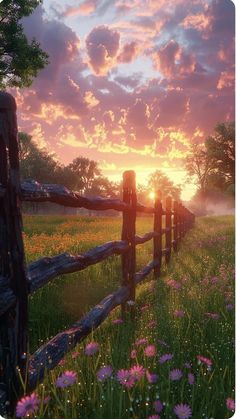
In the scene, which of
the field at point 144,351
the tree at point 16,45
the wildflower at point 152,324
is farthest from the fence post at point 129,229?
the tree at point 16,45

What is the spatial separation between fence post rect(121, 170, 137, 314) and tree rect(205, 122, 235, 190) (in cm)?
5040

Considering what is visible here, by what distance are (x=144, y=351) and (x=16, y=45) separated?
61.2 ft

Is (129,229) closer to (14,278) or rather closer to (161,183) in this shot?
(14,278)

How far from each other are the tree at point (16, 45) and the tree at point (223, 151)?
38254 millimetres

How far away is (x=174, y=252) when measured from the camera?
11.6 m

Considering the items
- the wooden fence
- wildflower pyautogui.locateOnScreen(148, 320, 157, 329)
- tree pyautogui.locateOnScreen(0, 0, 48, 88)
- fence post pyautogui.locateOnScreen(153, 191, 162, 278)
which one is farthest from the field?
tree pyautogui.locateOnScreen(0, 0, 48, 88)

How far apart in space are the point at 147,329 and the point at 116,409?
157cm

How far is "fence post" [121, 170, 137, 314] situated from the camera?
16.9 feet

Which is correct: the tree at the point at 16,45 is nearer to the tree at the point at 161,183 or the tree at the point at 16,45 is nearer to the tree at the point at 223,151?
the tree at the point at 223,151

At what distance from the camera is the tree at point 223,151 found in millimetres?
54406

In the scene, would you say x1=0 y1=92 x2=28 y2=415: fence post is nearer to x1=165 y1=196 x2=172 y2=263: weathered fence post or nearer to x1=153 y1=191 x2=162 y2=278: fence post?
x1=153 y1=191 x2=162 y2=278: fence post

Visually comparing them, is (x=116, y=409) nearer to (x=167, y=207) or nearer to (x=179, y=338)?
(x=179, y=338)

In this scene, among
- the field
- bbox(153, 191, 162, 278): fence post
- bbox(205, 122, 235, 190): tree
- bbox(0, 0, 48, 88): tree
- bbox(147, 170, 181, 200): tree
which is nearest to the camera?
the field

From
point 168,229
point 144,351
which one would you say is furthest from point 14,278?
point 168,229
